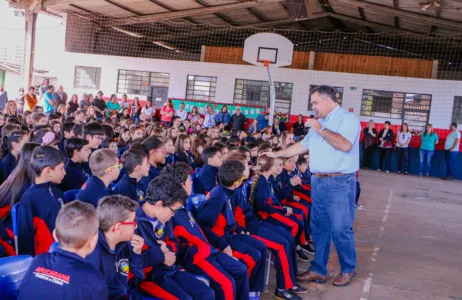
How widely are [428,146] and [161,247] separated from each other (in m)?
12.8

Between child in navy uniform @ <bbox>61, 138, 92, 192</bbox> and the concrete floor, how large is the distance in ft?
6.52

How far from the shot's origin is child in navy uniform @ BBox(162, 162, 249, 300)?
298 cm

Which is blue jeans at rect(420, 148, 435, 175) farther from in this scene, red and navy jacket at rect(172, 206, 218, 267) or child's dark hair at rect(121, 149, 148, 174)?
red and navy jacket at rect(172, 206, 218, 267)

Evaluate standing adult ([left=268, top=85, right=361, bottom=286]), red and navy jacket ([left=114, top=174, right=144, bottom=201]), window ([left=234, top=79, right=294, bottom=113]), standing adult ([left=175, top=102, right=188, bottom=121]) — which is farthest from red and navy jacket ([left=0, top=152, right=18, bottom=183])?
window ([left=234, top=79, right=294, bottom=113])

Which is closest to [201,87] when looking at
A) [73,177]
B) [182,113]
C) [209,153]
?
[182,113]

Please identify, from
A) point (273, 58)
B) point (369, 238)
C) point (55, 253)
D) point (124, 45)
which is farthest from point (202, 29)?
point (55, 253)

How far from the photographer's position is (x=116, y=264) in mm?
2270

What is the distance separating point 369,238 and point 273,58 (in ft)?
26.4

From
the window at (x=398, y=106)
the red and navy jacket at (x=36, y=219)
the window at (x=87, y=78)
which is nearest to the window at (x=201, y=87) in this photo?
the window at (x=87, y=78)

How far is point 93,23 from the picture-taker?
17.5m

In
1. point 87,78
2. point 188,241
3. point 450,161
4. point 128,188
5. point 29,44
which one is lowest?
point 188,241

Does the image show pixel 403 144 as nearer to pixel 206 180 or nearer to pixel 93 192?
pixel 206 180

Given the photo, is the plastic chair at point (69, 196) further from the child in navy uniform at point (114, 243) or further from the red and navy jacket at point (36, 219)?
the child in navy uniform at point (114, 243)

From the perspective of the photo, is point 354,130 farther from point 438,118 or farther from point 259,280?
point 438,118
